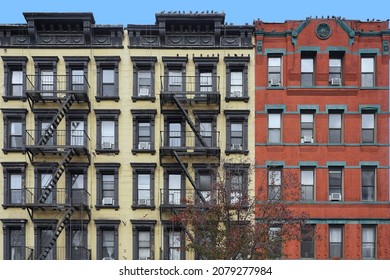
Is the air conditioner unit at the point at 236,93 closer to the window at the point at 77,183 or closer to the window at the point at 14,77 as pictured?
the window at the point at 77,183

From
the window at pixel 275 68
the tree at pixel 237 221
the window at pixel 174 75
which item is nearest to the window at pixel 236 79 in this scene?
the window at pixel 275 68

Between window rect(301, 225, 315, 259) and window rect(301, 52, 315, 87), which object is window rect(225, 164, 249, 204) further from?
window rect(301, 52, 315, 87)

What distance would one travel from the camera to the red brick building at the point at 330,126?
29656 millimetres

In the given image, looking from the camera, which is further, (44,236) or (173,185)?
(173,185)

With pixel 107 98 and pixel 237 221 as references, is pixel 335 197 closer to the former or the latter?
pixel 237 221

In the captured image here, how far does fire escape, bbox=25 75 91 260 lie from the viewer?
95.0 feet

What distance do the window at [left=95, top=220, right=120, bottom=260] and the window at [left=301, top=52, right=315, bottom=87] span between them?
1243cm

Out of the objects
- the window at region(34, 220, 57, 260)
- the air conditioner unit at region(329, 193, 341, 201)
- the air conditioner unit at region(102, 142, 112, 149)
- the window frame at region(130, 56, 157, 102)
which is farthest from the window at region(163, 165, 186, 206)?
the air conditioner unit at region(329, 193, 341, 201)

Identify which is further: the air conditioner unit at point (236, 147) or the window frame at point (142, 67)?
the window frame at point (142, 67)

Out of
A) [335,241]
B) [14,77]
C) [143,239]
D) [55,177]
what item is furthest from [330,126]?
[14,77]

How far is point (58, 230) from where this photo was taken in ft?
94.6

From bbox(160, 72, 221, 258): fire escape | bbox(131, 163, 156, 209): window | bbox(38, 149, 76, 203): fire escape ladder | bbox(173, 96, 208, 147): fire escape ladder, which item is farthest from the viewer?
bbox(131, 163, 156, 209): window

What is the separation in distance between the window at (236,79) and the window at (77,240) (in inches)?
400

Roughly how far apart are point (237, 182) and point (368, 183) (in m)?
7.69
